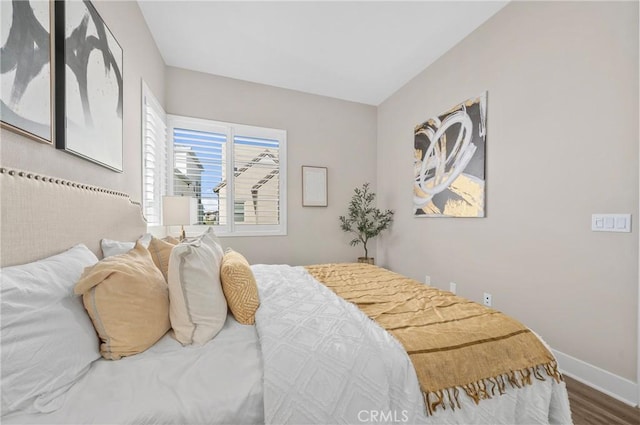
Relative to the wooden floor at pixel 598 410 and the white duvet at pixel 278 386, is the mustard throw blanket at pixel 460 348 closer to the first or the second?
the white duvet at pixel 278 386

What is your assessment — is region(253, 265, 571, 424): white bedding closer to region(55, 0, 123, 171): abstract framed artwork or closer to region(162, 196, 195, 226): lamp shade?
region(55, 0, 123, 171): abstract framed artwork

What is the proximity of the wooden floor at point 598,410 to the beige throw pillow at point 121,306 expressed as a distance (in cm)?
223

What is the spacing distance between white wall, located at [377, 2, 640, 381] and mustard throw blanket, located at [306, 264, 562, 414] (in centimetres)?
103

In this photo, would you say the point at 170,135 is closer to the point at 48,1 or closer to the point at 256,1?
the point at 256,1

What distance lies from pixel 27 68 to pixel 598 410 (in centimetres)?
328

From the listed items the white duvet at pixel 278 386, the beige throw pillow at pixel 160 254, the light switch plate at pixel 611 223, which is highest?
the light switch plate at pixel 611 223

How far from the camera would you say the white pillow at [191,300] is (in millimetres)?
1009

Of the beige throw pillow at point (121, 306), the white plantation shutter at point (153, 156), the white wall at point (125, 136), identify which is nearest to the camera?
the beige throw pillow at point (121, 306)

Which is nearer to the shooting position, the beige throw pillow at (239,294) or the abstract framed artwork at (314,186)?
the beige throw pillow at (239,294)

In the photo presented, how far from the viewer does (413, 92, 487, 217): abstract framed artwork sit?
2445mm

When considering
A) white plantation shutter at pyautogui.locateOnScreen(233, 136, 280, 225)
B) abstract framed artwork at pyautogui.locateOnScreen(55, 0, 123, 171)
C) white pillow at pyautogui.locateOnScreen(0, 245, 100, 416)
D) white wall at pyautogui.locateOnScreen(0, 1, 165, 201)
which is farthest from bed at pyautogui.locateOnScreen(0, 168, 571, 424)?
white plantation shutter at pyautogui.locateOnScreen(233, 136, 280, 225)

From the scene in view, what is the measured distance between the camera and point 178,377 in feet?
2.69

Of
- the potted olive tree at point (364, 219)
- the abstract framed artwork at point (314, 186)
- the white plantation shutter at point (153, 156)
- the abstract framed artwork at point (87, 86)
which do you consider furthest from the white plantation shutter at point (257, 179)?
the abstract framed artwork at point (87, 86)

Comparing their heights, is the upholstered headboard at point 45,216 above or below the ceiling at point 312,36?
below
